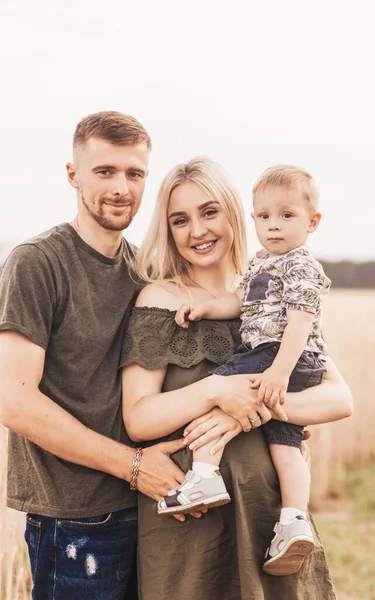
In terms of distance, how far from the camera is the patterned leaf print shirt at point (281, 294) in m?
2.66

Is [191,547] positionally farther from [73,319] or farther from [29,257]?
Answer: [29,257]

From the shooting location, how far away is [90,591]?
2.76 metres

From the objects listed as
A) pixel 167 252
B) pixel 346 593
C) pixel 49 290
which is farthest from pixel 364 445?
pixel 49 290

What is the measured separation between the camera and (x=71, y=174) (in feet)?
9.60

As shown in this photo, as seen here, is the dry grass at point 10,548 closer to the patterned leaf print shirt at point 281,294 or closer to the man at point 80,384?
the man at point 80,384

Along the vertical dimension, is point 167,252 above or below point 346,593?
above

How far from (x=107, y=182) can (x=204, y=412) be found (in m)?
0.93

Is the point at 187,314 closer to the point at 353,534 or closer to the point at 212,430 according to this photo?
the point at 212,430

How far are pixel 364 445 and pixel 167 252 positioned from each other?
238 inches

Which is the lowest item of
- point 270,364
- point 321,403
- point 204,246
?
point 321,403

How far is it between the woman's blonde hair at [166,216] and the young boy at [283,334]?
23 centimetres

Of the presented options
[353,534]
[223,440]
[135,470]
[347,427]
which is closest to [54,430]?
[135,470]

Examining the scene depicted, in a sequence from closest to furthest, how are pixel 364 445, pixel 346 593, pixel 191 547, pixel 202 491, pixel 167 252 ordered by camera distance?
1. pixel 202 491
2. pixel 191 547
3. pixel 167 252
4. pixel 346 593
5. pixel 364 445

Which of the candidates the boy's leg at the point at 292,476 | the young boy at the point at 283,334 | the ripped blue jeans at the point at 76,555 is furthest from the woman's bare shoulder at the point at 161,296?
the ripped blue jeans at the point at 76,555
